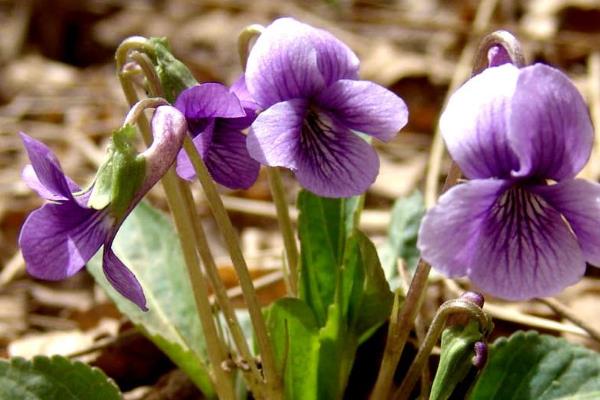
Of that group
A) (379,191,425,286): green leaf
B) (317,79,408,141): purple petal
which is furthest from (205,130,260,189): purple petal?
(379,191,425,286): green leaf

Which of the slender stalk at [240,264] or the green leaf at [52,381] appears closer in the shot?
the slender stalk at [240,264]

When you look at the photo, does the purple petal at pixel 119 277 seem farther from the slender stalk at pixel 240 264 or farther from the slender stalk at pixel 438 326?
the slender stalk at pixel 438 326

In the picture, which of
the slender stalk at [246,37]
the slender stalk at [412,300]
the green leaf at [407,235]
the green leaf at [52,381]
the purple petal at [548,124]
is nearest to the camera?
the purple petal at [548,124]

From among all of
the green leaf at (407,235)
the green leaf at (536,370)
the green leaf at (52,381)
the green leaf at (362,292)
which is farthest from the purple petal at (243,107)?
the green leaf at (407,235)

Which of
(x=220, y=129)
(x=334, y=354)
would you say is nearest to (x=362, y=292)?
(x=334, y=354)

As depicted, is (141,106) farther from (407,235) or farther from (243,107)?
(407,235)

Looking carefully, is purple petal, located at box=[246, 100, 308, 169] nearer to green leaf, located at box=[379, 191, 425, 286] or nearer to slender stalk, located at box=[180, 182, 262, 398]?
slender stalk, located at box=[180, 182, 262, 398]
